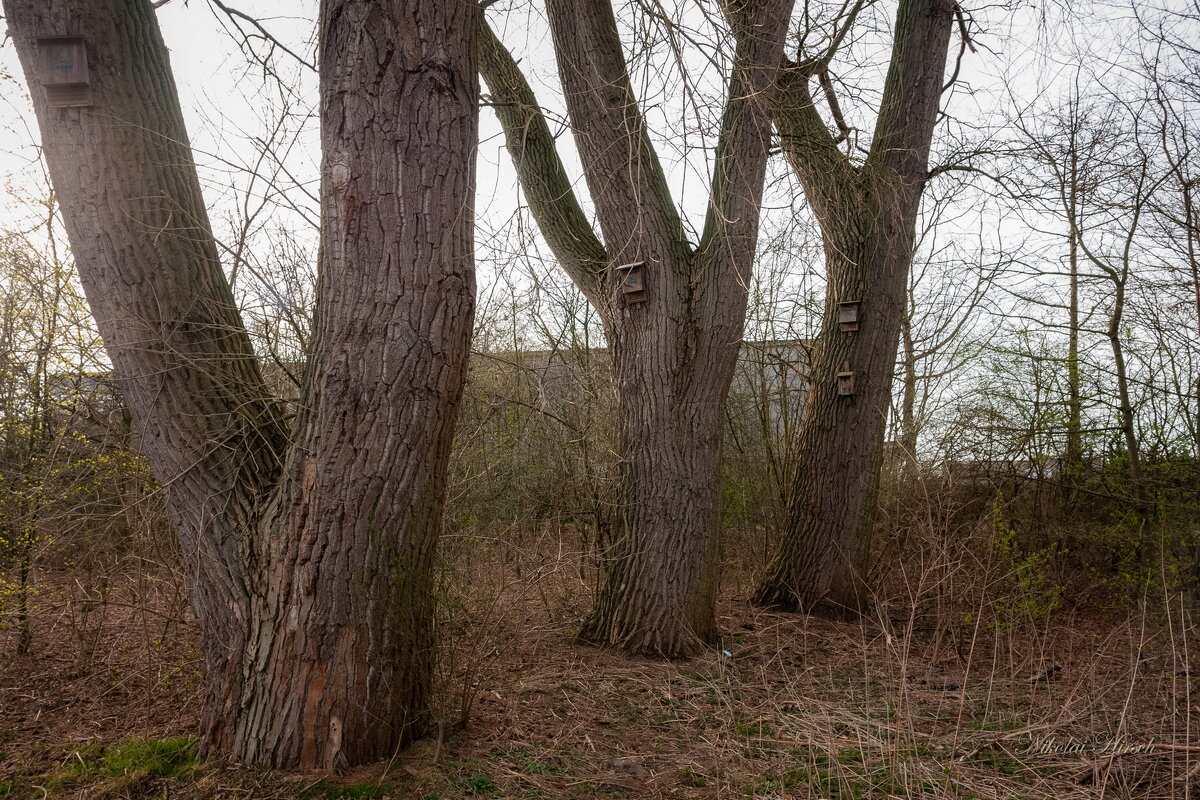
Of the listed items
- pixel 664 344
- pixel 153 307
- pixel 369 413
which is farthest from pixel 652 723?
pixel 153 307

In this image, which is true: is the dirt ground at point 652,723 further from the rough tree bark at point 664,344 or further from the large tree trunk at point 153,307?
the large tree trunk at point 153,307

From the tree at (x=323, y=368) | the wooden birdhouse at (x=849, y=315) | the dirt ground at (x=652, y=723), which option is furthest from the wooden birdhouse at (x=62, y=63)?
the wooden birdhouse at (x=849, y=315)

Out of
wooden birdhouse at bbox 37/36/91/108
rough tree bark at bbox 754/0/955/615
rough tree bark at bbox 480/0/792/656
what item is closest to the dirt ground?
rough tree bark at bbox 480/0/792/656

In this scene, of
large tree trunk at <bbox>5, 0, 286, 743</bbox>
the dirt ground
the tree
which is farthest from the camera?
large tree trunk at <bbox>5, 0, 286, 743</bbox>

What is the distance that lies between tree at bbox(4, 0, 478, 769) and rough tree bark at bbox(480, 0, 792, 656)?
1.94 meters

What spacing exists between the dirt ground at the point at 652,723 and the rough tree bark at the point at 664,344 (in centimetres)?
44

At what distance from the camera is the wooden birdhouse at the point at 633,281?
200 inches

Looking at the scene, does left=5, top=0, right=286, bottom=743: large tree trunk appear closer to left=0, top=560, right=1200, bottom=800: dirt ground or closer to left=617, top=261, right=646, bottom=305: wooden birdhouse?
left=0, top=560, right=1200, bottom=800: dirt ground

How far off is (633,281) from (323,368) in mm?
2554

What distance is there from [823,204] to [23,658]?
6742 mm

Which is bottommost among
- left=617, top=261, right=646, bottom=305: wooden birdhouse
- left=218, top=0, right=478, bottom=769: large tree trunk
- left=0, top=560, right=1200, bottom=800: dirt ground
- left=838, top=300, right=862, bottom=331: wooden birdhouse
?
left=0, top=560, right=1200, bottom=800: dirt ground

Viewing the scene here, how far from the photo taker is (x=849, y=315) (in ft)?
21.2

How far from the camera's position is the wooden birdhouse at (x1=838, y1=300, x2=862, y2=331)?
21.1ft

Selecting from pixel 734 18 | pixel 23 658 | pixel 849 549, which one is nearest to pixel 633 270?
pixel 734 18
